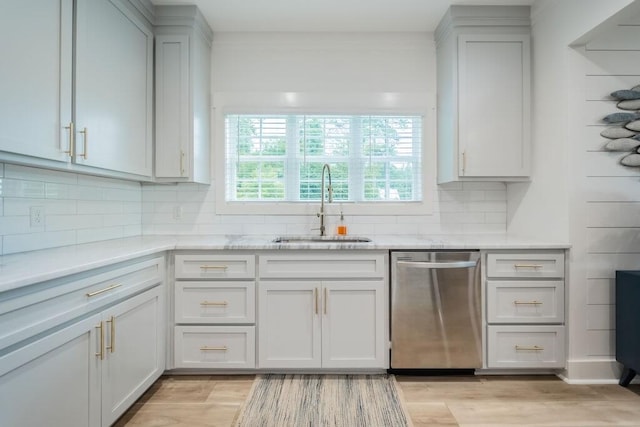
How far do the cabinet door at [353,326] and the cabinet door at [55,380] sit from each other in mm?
Result: 1301

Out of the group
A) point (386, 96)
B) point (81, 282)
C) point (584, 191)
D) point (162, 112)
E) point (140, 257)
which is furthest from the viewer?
point (386, 96)

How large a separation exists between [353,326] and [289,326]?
1.38 feet

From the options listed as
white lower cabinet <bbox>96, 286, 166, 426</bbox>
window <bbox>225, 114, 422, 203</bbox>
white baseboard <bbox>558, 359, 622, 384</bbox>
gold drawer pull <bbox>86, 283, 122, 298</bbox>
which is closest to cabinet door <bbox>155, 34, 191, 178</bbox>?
window <bbox>225, 114, 422, 203</bbox>

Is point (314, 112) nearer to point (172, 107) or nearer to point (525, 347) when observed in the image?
point (172, 107)

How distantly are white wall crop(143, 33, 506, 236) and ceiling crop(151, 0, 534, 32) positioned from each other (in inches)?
3.6

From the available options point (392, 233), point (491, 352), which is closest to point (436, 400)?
point (491, 352)

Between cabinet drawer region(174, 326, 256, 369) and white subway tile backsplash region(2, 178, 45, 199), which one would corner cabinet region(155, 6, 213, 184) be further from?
cabinet drawer region(174, 326, 256, 369)

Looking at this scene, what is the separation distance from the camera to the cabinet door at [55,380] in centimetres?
118

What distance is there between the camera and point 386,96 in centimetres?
301

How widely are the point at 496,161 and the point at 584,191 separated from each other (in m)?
0.58

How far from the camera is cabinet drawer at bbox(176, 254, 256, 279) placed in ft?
7.74

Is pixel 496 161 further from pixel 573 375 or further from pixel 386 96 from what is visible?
pixel 573 375

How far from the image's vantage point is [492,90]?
2672 millimetres

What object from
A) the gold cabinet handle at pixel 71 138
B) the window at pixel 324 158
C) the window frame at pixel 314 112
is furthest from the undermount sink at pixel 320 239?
the gold cabinet handle at pixel 71 138
